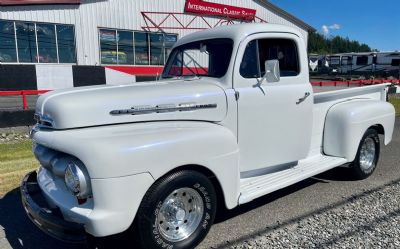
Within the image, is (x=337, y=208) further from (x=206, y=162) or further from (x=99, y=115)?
(x=99, y=115)

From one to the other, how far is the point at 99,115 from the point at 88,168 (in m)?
0.55

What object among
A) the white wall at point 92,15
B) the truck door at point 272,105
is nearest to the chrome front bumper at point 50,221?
the truck door at point 272,105

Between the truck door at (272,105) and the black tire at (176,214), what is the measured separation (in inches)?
30.4

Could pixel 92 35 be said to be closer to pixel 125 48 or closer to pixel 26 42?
pixel 125 48

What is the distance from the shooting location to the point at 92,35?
18.9 meters

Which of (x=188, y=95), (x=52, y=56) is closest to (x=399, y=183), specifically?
(x=188, y=95)

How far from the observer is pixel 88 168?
109 inches

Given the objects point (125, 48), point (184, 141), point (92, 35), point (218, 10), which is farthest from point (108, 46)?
point (184, 141)

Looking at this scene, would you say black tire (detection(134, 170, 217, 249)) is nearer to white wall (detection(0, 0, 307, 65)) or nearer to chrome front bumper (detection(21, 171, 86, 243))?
chrome front bumper (detection(21, 171, 86, 243))

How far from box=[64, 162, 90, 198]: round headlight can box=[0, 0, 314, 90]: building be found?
11.1 meters

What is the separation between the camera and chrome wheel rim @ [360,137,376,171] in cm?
549

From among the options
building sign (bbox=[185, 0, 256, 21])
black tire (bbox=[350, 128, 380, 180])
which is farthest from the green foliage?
black tire (bbox=[350, 128, 380, 180])

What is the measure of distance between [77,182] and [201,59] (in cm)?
218

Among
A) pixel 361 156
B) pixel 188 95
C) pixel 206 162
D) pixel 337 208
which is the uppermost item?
pixel 188 95
